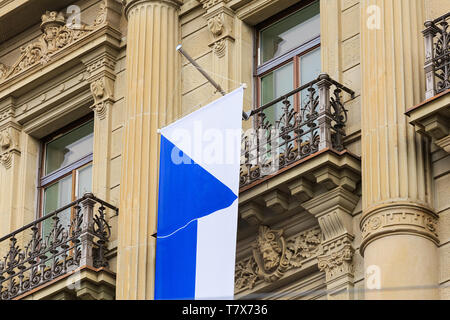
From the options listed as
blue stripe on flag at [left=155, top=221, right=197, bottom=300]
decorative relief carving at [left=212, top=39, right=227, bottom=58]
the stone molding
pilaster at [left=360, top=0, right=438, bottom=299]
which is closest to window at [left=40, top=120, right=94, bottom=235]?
decorative relief carving at [left=212, top=39, right=227, bottom=58]

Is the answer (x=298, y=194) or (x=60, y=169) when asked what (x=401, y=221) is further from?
(x=60, y=169)

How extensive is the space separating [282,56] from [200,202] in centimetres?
326

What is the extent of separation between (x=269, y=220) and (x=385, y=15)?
284 centimetres

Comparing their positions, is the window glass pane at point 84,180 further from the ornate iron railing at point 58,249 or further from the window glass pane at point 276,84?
the window glass pane at point 276,84

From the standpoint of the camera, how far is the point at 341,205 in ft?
65.1

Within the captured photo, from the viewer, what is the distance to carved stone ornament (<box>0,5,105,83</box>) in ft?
82.1

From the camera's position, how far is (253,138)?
21.1 m

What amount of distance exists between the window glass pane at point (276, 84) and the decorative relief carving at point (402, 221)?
3586 millimetres

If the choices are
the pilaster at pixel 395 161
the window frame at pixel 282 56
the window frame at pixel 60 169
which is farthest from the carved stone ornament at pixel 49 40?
the pilaster at pixel 395 161

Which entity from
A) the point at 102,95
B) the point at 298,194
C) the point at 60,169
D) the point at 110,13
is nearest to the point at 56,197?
the point at 60,169

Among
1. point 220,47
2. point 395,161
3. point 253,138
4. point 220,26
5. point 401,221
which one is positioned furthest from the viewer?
point 220,26

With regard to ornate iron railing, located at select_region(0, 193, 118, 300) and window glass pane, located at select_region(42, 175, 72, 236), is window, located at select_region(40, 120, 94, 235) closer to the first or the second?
window glass pane, located at select_region(42, 175, 72, 236)
